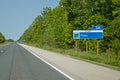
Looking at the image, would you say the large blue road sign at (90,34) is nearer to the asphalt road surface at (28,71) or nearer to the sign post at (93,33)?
the sign post at (93,33)

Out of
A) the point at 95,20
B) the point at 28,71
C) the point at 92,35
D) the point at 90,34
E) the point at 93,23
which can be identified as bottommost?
the point at 28,71

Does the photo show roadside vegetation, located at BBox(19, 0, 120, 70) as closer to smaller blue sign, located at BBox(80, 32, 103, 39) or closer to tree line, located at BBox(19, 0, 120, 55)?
tree line, located at BBox(19, 0, 120, 55)

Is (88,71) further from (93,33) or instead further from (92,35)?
(92,35)

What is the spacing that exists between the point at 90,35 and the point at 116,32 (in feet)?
16.6

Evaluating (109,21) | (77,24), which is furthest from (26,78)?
(77,24)

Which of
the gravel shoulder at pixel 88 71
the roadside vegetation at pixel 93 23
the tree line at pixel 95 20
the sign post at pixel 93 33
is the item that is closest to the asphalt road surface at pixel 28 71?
the gravel shoulder at pixel 88 71

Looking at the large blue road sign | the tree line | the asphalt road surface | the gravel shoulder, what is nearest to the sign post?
the large blue road sign

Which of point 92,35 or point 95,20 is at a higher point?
point 95,20

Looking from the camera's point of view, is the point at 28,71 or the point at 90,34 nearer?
the point at 28,71

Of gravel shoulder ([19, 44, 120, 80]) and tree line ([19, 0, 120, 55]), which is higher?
tree line ([19, 0, 120, 55])

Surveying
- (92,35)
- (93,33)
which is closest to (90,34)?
(92,35)

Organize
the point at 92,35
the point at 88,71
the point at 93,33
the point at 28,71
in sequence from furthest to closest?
the point at 92,35
the point at 93,33
the point at 28,71
the point at 88,71

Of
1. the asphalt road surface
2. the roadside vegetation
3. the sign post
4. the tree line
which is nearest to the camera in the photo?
the asphalt road surface

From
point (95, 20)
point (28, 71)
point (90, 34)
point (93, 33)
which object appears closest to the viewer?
point (28, 71)
